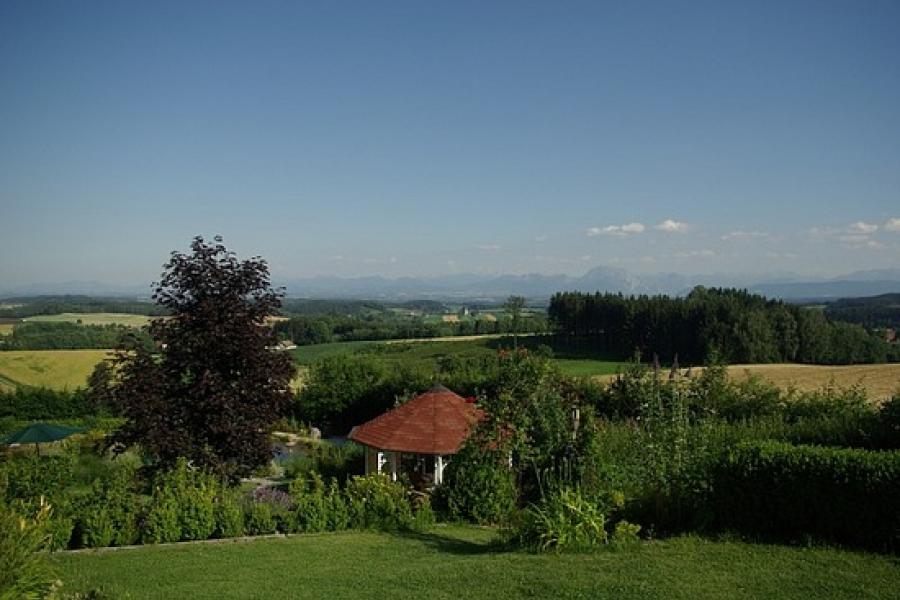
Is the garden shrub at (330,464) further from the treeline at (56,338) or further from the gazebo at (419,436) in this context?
the treeline at (56,338)

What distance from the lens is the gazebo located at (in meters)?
15.2

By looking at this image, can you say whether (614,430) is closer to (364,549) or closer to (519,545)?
(519,545)

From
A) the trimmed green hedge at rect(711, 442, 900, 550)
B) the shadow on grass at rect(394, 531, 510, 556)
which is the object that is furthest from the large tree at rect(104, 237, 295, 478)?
the trimmed green hedge at rect(711, 442, 900, 550)

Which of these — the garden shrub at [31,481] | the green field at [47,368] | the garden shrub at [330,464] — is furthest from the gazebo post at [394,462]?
the green field at [47,368]

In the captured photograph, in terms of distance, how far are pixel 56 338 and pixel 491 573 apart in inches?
2026

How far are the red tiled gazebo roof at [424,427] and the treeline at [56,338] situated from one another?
101 feet

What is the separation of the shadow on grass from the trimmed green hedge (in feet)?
9.27

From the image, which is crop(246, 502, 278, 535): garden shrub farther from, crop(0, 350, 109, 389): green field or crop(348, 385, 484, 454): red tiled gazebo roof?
crop(0, 350, 109, 389): green field

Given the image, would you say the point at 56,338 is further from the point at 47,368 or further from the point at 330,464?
the point at 330,464

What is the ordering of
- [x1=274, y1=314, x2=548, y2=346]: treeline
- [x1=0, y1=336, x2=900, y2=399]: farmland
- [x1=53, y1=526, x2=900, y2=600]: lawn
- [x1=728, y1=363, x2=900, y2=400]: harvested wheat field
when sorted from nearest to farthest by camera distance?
[x1=53, y1=526, x2=900, y2=600]: lawn → [x1=728, y1=363, x2=900, y2=400]: harvested wheat field → [x1=0, y1=336, x2=900, y2=399]: farmland → [x1=274, y1=314, x2=548, y2=346]: treeline

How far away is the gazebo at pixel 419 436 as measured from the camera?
600 inches

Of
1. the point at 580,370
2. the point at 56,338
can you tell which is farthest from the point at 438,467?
the point at 56,338

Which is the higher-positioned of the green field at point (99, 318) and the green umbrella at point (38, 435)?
the green field at point (99, 318)

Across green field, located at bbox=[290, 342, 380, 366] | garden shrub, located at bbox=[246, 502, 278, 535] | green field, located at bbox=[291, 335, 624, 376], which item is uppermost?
garden shrub, located at bbox=[246, 502, 278, 535]
